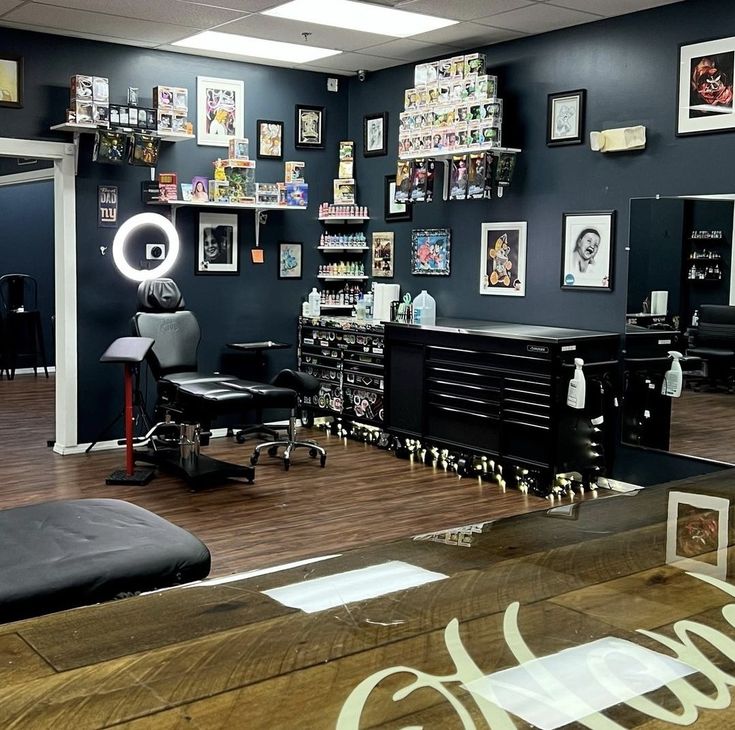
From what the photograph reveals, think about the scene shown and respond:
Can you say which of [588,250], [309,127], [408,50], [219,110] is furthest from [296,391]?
[408,50]

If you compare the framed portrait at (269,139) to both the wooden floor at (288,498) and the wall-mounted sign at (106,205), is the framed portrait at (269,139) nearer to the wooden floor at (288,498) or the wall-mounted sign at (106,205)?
the wall-mounted sign at (106,205)

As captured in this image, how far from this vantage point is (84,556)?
2.59 metres

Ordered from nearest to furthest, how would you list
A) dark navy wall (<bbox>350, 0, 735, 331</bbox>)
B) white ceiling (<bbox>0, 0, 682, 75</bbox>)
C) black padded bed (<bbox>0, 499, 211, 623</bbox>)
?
black padded bed (<bbox>0, 499, 211, 623</bbox>) < dark navy wall (<bbox>350, 0, 735, 331</bbox>) < white ceiling (<bbox>0, 0, 682, 75</bbox>)

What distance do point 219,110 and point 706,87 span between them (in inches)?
151

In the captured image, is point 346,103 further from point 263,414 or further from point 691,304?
point 691,304

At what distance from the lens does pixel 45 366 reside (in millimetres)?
11484

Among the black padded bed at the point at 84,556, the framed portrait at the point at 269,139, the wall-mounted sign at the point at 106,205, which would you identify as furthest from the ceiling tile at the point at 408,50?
the black padded bed at the point at 84,556

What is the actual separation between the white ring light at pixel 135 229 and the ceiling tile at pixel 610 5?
3368 mm

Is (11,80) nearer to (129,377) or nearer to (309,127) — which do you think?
(129,377)

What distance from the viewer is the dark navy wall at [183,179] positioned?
6.89m

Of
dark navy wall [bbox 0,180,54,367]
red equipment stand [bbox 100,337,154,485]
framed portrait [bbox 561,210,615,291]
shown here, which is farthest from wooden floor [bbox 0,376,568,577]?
dark navy wall [bbox 0,180,54,367]

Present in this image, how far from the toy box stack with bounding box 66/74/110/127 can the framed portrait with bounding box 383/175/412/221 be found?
7.76 ft

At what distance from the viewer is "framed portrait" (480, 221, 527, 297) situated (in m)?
6.85

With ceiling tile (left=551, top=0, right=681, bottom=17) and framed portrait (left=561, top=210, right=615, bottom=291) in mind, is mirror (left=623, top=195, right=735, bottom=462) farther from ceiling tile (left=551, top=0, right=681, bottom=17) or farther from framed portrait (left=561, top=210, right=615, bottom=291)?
ceiling tile (left=551, top=0, right=681, bottom=17)
